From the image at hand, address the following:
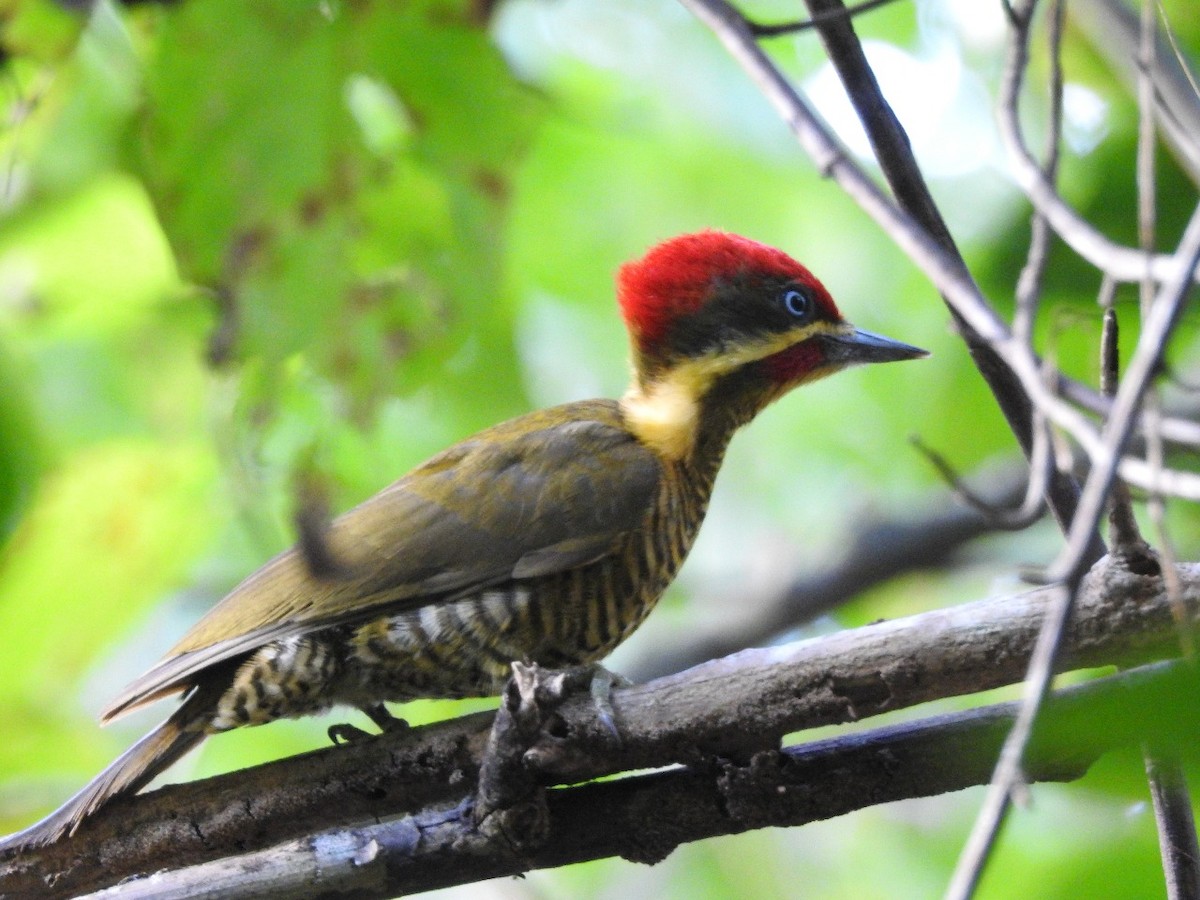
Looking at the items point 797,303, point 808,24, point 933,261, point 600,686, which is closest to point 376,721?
point 600,686

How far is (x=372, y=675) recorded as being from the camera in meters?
3.12

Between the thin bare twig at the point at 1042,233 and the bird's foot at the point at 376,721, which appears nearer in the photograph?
the thin bare twig at the point at 1042,233

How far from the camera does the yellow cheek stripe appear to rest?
139 inches

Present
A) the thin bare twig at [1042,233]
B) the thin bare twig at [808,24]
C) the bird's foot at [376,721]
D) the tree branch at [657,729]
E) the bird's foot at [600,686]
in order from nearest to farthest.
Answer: the thin bare twig at [1042,233], the thin bare twig at [808,24], the tree branch at [657,729], the bird's foot at [600,686], the bird's foot at [376,721]

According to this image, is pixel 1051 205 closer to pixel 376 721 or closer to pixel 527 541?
pixel 527 541

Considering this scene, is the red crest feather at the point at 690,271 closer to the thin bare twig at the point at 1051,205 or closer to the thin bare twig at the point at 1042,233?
the thin bare twig at the point at 1042,233

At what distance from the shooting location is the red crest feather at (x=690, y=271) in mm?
3500

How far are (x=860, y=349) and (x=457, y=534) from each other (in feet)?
3.78

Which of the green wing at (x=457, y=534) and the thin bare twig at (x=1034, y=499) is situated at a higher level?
the green wing at (x=457, y=534)

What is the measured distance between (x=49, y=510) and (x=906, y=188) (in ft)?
7.27

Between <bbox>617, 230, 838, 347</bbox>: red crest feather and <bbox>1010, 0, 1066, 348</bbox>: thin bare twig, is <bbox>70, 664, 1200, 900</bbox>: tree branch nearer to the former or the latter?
<bbox>1010, 0, 1066, 348</bbox>: thin bare twig

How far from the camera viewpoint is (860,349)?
11.6 ft

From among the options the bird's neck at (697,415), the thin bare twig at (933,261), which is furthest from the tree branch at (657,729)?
the bird's neck at (697,415)

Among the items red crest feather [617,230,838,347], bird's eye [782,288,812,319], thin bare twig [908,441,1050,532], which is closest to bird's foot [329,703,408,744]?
red crest feather [617,230,838,347]
